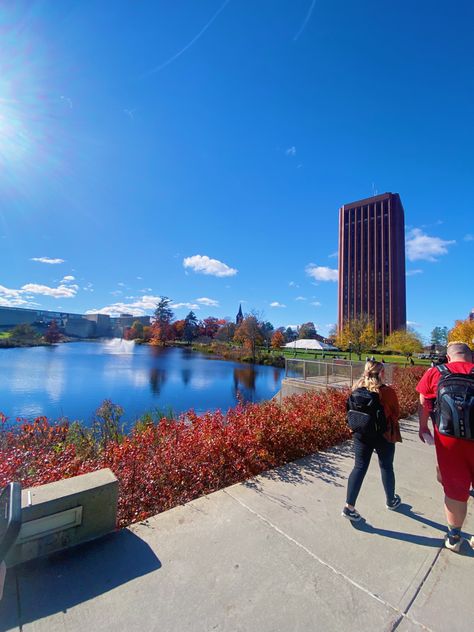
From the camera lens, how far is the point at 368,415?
307 centimetres

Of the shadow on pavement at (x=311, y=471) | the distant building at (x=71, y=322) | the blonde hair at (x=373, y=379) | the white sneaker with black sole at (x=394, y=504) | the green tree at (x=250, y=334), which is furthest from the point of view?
the distant building at (x=71, y=322)

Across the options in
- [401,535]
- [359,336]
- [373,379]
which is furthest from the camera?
[359,336]

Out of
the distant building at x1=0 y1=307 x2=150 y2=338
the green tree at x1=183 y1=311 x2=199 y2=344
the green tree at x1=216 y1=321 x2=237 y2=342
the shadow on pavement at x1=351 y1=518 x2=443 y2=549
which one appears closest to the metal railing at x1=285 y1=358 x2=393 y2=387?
the shadow on pavement at x1=351 y1=518 x2=443 y2=549

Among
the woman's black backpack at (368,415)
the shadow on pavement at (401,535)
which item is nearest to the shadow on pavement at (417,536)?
the shadow on pavement at (401,535)

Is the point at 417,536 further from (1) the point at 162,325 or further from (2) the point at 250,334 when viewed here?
(1) the point at 162,325

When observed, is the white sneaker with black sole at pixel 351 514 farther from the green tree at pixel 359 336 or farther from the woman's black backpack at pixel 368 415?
the green tree at pixel 359 336

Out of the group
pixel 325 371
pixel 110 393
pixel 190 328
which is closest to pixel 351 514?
pixel 325 371

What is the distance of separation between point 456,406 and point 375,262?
106 m

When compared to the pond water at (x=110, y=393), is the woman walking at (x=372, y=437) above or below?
above

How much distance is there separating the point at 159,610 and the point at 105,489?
1.01 metres

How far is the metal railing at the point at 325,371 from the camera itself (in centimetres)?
1561

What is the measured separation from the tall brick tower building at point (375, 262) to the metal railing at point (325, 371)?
81673mm

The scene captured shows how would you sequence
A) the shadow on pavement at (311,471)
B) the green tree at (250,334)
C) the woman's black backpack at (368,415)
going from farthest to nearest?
the green tree at (250,334), the shadow on pavement at (311,471), the woman's black backpack at (368,415)

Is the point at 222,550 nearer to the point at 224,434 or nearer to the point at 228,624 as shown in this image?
the point at 228,624
